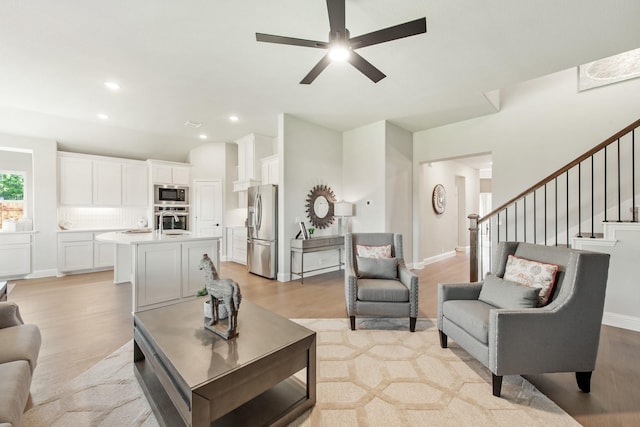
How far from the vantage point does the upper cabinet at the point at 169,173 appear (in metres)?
6.44

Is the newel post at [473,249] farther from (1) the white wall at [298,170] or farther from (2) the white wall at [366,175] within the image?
(1) the white wall at [298,170]

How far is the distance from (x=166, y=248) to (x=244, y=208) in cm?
362

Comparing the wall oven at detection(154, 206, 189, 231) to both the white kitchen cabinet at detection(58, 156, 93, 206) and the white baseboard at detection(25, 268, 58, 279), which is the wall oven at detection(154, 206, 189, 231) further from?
the white baseboard at detection(25, 268, 58, 279)

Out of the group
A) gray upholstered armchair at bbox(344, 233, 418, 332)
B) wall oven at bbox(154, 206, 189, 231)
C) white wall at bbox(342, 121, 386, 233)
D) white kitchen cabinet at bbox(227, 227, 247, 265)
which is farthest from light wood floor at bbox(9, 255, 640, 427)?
wall oven at bbox(154, 206, 189, 231)

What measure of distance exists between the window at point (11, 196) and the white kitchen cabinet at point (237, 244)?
3881 mm

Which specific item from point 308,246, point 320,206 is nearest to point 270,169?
point 320,206

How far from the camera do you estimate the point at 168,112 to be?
15.4 ft

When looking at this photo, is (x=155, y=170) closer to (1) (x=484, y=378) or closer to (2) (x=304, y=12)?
(2) (x=304, y=12)

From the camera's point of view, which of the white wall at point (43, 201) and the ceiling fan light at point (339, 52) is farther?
the white wall at point (43, 201)

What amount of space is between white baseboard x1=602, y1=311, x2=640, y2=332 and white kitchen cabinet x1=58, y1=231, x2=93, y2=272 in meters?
8.10

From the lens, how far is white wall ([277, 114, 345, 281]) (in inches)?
191

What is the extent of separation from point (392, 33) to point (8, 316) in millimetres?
3320

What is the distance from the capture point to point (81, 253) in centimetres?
540

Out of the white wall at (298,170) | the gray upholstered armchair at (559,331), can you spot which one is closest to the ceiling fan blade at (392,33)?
the gray upholstered armchair at (559,331)
